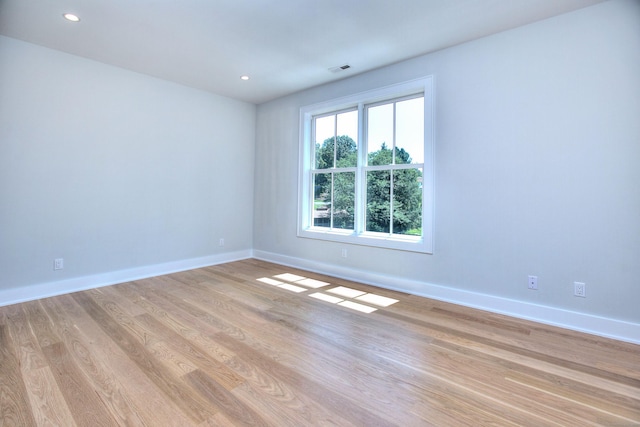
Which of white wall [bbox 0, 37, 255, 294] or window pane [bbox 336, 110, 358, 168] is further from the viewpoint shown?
window pane [bbox 336, 110, 358, 168]

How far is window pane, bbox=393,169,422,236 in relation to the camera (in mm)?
3430

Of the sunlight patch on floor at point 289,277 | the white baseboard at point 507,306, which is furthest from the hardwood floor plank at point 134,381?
the white baseboard at point 507,306

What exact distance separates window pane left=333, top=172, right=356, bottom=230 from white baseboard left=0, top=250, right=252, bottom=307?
2.03 meters

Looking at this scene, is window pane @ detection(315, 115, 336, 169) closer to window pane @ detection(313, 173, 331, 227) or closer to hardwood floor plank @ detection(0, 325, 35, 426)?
Result: window pane @ detection(313, 173, 331, 227)

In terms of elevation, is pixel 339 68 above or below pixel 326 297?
above

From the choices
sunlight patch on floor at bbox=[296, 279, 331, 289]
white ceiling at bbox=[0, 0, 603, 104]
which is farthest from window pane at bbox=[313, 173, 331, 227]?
white ceiling at bbox=[0, 0, 603, 104]

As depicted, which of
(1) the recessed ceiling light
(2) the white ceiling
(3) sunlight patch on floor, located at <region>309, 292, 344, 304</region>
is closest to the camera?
(2) the white ceiling

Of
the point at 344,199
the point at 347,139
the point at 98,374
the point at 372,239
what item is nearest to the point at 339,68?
the point at 347,139

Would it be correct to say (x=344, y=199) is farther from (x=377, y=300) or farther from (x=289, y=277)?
(x=377, y=300)

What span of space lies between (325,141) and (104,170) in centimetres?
289

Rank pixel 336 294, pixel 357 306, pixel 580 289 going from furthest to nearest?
1. pixel 336 294
2. pixel 357 306
3. pixel 580 289

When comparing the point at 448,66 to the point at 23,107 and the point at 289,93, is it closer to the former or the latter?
the point at 289,93

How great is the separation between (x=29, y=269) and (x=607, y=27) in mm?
5800

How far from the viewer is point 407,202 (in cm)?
352
